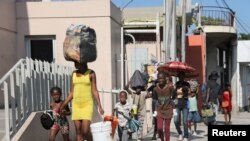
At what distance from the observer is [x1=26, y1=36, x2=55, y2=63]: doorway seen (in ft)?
49.9

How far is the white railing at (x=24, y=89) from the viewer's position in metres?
7.97

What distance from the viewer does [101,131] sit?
7652mm

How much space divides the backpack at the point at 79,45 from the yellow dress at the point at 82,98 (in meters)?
0.32

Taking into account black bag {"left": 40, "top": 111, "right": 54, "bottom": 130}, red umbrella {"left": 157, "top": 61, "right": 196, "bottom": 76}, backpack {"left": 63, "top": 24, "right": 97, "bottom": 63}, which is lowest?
black bag {"left": 40, "top": 111, "right": 54, "bottom": 130}

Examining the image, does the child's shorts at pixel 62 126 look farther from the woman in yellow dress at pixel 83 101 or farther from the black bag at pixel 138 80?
the black bag at pixel 138 80

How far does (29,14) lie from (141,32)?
564 centimetres

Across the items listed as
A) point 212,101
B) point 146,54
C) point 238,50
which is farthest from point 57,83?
point 238,50

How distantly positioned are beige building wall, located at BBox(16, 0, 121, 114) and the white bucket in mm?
7116

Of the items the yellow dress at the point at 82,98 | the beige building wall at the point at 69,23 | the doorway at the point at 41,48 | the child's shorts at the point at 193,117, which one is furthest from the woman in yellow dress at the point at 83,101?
the doorway at the point at 41,48

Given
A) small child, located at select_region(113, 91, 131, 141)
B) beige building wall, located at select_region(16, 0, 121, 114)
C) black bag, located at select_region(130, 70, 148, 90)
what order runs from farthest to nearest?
1. beige building wall, located at select_region(16, 0, 121, 114)
2. black bag, located at select_region(130, 70, 148, 90)
3. small child, located at select_region(113, 91, 131, 141)

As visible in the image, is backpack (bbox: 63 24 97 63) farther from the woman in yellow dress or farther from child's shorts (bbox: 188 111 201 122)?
child's shorts (bbox: 188 111 201 122)

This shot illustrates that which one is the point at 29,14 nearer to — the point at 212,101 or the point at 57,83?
the point at 57,83

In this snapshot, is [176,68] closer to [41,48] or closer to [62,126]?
[41,48]

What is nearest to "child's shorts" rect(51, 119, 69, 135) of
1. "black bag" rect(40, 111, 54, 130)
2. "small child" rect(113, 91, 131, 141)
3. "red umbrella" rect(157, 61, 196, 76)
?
"black bag" rect(40, 111, 54, 130)
